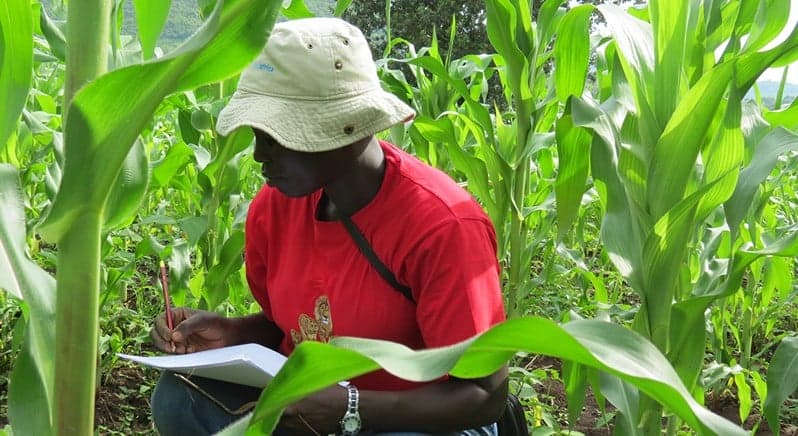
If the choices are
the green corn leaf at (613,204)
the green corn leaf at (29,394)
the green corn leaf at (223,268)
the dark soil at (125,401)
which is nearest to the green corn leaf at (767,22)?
the green corn leaf at (613,204)

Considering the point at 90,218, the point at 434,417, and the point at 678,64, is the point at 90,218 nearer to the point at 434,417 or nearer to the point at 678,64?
the point at 434,417

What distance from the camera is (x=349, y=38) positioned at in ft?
5.42

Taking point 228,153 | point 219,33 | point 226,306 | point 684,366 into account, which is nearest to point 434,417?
point 684,366

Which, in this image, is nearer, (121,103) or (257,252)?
(121,103)

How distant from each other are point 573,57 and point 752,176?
0.78m

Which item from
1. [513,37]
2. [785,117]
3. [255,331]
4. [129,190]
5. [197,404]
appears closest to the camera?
[129,190]

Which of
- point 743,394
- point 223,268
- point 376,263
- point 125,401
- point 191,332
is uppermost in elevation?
point 376,263

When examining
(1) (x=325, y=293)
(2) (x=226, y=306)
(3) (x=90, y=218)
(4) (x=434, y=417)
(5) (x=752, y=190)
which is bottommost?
(2) (x=226, y=306)

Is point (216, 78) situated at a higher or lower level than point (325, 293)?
higher

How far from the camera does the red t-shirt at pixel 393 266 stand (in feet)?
5.32

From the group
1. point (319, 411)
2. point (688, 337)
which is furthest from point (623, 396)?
point (319, 411)

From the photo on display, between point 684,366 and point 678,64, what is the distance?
60 centimetres

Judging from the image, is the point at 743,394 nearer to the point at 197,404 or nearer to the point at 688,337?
the point at 688,337

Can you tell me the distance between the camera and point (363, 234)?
5.76 ft
